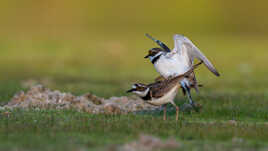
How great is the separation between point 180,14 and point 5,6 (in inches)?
697

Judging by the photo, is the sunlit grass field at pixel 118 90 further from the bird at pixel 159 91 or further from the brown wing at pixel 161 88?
the brown wing at pixel 161 88

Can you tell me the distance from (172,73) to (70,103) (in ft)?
8.58

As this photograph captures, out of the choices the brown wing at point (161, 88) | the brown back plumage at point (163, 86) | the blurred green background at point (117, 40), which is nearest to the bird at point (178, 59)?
the brown back plumage at point (163, 86)

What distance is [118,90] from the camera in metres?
19.6

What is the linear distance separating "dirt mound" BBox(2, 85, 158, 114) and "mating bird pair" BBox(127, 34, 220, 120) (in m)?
1.25

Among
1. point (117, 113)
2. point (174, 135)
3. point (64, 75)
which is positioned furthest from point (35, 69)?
point (174, 135)

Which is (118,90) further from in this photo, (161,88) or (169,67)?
(161,88)

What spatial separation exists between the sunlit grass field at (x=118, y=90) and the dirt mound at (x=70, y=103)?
0.82 m

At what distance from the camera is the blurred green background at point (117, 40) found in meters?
25.6

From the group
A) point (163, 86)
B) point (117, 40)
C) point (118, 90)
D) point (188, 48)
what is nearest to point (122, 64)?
point (117, 40)

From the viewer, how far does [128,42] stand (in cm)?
4016

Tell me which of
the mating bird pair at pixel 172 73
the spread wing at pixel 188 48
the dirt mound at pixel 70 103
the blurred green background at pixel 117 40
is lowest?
the dirt mound at pixel 70 103

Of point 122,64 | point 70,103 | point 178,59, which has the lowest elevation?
point 70,103

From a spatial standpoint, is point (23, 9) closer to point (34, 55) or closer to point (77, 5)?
point (77, 5)
